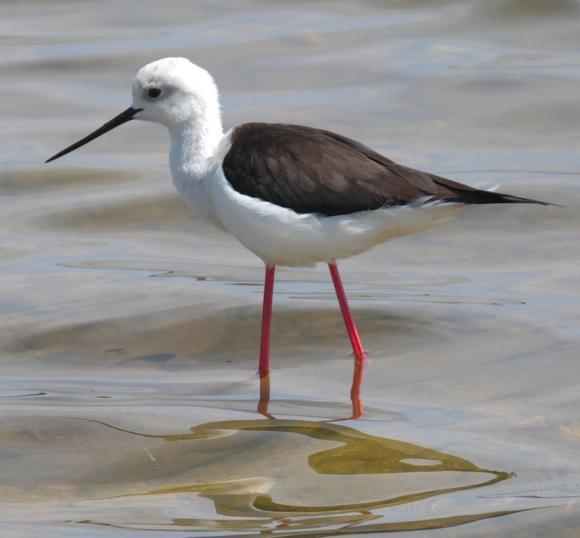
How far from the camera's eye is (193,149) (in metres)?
6.87

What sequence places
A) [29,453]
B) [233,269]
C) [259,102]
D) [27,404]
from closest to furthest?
[29,453]
[27,404]
[233,269]
[259,102]

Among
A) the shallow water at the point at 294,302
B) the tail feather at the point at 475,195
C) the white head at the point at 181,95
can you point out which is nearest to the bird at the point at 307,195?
the tail feather at the point at 475,195

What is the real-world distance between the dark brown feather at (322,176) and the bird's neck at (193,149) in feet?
0.77

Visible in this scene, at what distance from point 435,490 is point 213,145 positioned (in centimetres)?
253

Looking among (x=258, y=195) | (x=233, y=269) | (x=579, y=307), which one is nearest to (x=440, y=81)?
(x=233, y=269)

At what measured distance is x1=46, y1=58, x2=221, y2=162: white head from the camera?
275 inches

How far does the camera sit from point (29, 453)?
554 centimetres

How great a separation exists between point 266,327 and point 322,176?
2.97 ft

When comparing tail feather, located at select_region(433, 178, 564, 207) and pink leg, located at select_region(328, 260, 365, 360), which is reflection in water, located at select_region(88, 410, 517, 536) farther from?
tail feather, located at select_region(433, 178, 564, 207)

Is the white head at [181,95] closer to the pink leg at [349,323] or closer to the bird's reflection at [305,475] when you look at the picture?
the pink leg at [349,323]

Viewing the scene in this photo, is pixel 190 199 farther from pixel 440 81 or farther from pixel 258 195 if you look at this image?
pixel 440 81

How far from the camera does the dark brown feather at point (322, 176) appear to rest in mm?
6230

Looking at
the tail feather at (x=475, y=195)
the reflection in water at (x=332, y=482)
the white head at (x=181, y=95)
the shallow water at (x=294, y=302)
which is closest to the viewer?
the reflection in water at (x=332, y=482)

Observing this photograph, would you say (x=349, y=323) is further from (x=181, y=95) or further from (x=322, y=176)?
(x=181, y=95)
